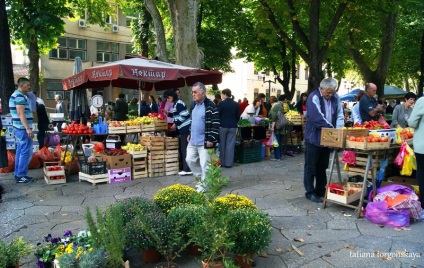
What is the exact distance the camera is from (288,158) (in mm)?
11461

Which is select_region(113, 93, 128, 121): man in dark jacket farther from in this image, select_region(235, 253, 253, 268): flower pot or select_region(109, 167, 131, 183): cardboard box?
select_region(235, 253, 253, 268): flower pot

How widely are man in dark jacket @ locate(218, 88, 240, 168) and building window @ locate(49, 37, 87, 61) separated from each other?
77.7 ft

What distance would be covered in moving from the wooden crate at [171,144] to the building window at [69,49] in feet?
78.6

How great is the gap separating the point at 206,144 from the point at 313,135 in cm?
179

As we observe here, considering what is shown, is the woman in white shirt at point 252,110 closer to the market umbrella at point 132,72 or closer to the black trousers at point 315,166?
the market umbrella at point 132,72

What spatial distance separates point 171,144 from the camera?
29.1 feet

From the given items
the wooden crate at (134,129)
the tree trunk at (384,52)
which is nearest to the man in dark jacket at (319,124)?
the wooden crate at (134,129)

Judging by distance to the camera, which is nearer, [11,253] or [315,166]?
[11,253]

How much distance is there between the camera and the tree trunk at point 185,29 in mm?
11750

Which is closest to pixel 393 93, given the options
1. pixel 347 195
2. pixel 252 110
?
pixel 252 110

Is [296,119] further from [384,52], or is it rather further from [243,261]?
[384,52]

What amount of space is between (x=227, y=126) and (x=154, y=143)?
2100 millimetres

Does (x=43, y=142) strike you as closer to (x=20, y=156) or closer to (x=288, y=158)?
(x=20, y=156)

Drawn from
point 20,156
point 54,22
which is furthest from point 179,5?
point 20,156
